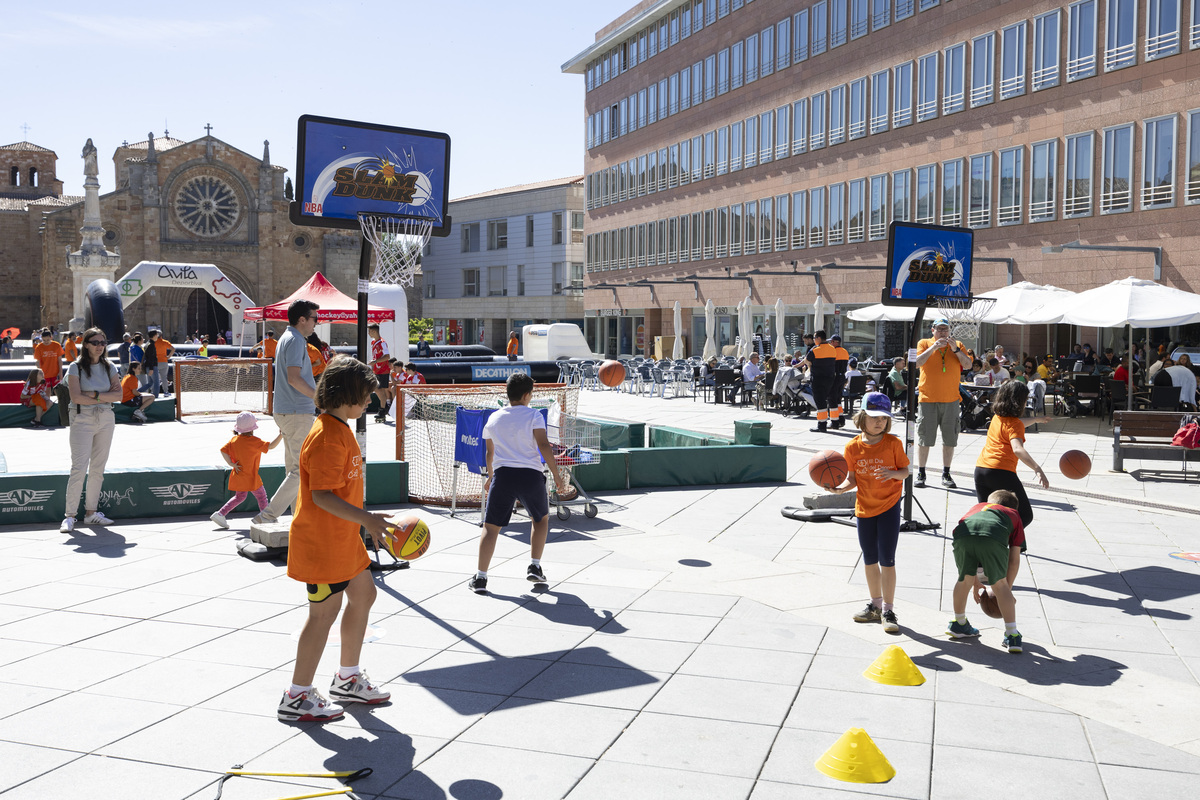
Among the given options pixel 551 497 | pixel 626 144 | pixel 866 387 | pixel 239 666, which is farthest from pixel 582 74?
pixel 239 666

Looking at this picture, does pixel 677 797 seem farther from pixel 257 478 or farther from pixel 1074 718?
pixel 257 478

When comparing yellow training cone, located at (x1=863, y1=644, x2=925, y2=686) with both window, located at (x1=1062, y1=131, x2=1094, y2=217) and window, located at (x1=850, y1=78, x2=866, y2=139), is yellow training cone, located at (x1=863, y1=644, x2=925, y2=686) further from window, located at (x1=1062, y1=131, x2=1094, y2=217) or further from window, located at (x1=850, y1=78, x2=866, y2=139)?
window, located at (x1=850, y1=78, x2=866, y2=139)

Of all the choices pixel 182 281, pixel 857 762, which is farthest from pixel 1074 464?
pixel 182 281

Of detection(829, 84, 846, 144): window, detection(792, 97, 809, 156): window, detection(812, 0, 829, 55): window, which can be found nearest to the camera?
detection(829, 84, 846, 144): window

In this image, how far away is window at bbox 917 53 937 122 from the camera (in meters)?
32.8

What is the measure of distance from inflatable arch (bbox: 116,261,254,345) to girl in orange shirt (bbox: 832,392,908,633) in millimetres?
28490

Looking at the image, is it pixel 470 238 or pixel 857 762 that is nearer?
pixel 857 762

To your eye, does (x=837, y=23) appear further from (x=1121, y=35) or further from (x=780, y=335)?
(x=780, y=335)

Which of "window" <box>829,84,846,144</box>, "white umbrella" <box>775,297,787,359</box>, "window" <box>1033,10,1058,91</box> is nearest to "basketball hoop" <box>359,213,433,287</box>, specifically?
"white umbrella" <box>775,297,787,359</box>

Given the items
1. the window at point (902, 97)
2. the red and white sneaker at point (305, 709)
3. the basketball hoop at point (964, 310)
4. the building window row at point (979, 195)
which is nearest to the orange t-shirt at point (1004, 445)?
the basketball hoop at point (964, 310)

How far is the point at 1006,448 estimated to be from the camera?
286 inches

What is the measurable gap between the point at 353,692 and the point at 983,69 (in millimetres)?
31052

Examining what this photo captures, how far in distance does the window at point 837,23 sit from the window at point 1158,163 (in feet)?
45.0

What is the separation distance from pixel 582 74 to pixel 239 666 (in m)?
55.9
